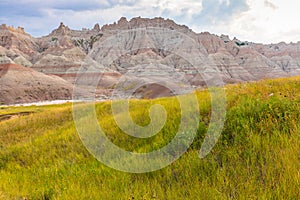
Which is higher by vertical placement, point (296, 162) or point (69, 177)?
point (296, 162)

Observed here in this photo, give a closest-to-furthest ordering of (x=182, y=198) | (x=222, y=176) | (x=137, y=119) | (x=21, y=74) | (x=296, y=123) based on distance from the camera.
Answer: (x=182, y=198), (x=222, y=176), (x=296, y=123), (x=137, y=119), (x=21, y=74)

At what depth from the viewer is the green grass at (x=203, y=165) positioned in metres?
3.83

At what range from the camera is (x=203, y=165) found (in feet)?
15.7

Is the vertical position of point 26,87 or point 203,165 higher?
point 203,165

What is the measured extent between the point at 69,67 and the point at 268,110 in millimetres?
181938

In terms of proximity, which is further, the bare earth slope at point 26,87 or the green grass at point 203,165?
the bare earth slope at point 26,87

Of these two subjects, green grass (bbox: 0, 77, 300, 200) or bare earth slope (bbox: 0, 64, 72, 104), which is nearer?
green grass (bbox: 0, 77, 300, 200)

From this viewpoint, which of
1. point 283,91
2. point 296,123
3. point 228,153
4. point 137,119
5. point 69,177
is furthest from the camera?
point 137,119

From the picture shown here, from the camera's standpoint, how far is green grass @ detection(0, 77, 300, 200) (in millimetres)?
3830

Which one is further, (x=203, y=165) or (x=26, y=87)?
(x=26, y=87)

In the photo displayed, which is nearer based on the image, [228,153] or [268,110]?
[228,153]

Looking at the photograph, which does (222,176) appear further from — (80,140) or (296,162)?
(80,140)

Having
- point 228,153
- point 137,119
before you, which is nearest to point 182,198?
point 228,153

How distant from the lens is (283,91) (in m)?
7.20
